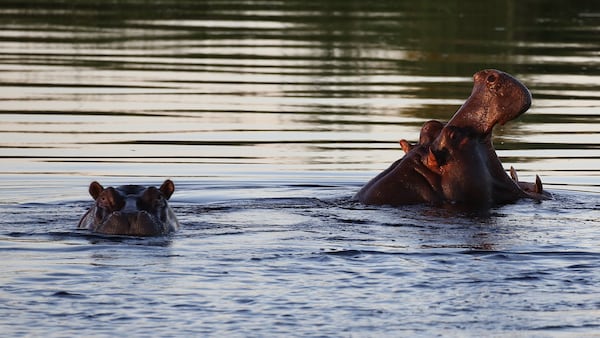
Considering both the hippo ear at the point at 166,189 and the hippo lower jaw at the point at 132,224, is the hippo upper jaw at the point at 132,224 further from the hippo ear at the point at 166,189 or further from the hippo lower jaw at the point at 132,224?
A: the hippo ear at the point at 166,189

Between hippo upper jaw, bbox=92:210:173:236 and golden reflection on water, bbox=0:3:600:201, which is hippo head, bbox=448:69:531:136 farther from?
hippo upper jaw, bbox=92:210:173:236

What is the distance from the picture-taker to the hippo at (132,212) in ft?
32.6

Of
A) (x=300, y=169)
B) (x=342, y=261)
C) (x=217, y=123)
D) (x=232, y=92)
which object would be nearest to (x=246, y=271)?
(x=342, y=261)

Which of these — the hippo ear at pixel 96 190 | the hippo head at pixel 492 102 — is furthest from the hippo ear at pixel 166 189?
the hippo head at pixel 492 102

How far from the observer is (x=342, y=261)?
9102 millimetres

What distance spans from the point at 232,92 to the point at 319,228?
30.3ft

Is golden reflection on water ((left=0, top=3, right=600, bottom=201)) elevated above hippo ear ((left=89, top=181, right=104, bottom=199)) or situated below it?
above

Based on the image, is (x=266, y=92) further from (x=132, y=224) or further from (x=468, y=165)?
(x=132, y=224)

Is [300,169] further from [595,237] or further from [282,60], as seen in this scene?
[282,60]

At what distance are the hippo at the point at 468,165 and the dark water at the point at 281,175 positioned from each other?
23cm

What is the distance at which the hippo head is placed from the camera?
1134 cm

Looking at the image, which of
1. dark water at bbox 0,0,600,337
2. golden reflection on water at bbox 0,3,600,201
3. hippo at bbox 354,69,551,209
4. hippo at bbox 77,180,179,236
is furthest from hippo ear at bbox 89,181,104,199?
golden reflection on water at bbox 0,3,600,201

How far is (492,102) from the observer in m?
11.4

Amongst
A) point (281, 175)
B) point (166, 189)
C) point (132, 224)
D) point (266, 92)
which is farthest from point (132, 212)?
point (266, 92)
